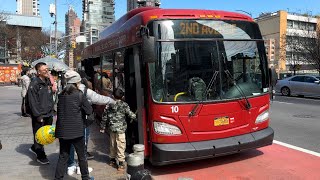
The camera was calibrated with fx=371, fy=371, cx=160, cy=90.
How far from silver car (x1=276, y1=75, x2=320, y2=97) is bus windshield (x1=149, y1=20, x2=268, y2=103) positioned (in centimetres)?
1714

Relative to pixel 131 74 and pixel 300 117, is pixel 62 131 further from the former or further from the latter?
pixel 300 117

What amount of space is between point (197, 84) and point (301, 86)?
18689 millimetres

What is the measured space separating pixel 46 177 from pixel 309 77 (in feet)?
66.4

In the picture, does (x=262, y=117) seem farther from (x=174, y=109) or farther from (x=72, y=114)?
(x=72, y=114)

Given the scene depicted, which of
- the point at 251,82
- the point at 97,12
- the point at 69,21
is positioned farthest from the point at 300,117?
the point at 69,21

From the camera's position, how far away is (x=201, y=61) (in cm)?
619

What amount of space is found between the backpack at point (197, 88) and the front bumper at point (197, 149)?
76 cm

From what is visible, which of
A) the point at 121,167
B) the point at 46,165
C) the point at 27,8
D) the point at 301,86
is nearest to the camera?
the point at 121,167

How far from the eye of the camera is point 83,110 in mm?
5195

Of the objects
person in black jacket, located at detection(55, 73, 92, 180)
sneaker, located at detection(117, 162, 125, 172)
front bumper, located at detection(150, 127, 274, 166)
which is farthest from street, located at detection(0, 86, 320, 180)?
person in black jacket, located at detection(55, 73, 92, 180)

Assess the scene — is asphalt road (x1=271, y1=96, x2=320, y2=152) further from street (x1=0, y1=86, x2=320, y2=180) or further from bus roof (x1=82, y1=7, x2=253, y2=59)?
bus roof (x1=82, y1=7, x2=253, y2=59)

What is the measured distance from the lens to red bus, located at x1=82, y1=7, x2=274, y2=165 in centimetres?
597

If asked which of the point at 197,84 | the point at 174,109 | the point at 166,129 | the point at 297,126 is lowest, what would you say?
the point at 297,126

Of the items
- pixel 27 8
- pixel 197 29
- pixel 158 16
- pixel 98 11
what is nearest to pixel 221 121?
pixel 197 29
